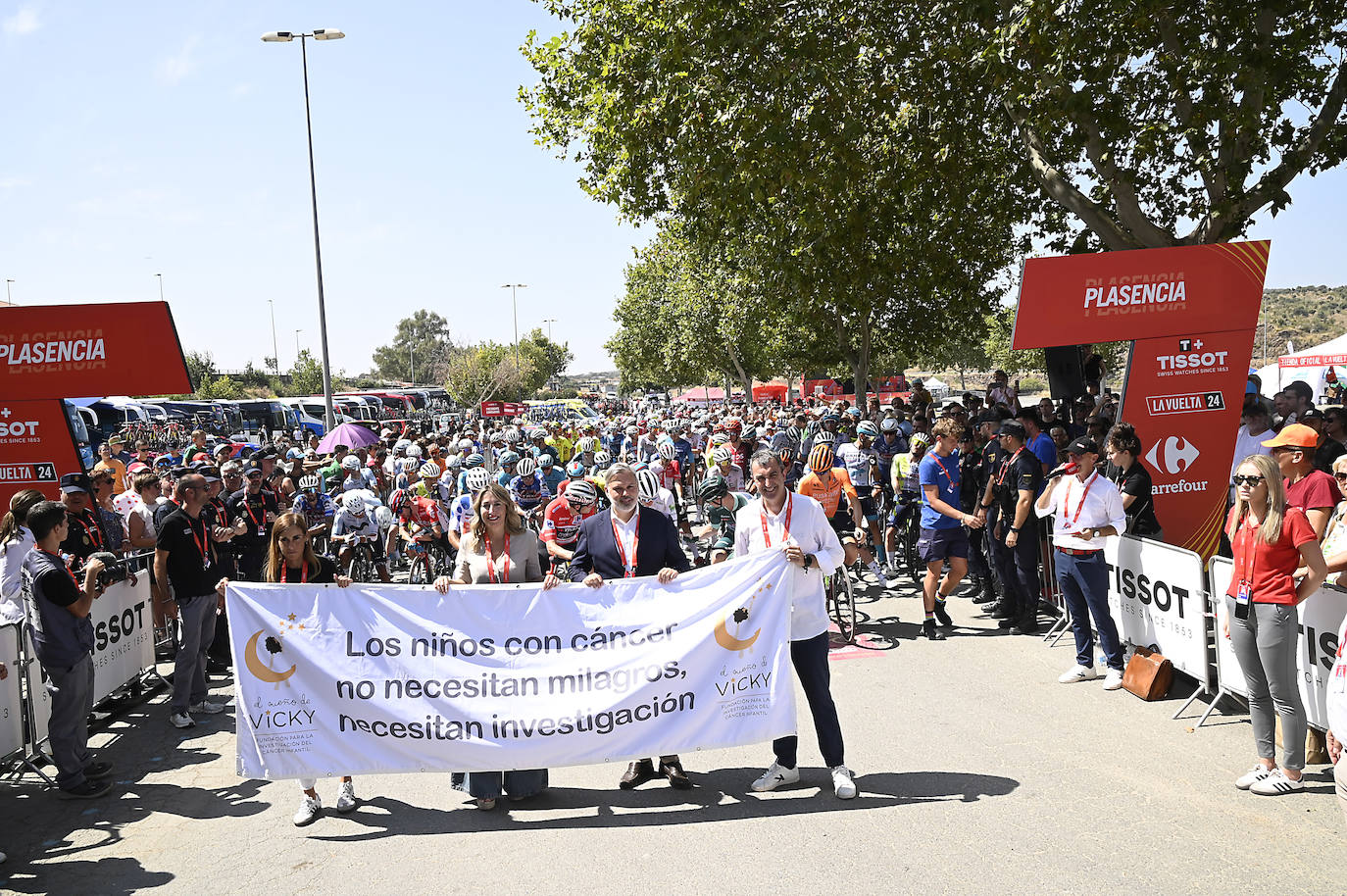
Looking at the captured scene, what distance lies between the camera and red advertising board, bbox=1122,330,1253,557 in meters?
8.82

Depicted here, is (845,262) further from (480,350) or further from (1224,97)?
(480,350)

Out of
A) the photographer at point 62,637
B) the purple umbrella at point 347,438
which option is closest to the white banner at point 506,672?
the photographer at point 62,637

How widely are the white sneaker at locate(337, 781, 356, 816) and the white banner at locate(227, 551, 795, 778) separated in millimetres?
209

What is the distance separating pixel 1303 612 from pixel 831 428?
8478 mm

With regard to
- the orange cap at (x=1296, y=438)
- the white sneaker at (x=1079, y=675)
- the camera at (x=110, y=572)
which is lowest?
the white sneaker at (x=1079, y=675)

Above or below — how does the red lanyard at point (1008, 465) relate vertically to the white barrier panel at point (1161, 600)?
above

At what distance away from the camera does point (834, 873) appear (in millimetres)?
4434

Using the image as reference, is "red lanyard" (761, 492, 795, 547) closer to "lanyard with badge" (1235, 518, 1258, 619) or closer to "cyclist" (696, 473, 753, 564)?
"cyclist" (696, 473, 753, 564)

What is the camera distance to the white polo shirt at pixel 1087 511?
23.6ft

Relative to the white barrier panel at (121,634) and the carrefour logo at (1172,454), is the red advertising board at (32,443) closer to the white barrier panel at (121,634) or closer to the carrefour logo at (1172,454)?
the white barrier panel at (121,634)

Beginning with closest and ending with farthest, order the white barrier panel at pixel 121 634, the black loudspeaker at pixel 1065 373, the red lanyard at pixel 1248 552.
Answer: the red lanyard at pixel 1248 552, the white barrier panel at pixel 121 634, the black loudspeaker at pixel 1065 373

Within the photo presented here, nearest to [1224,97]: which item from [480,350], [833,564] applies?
[833,564]

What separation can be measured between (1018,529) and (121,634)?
753 centimetres

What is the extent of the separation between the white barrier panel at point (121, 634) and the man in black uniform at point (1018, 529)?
7.31 m
